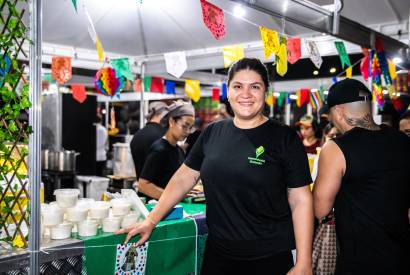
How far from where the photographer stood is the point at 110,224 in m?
2.07

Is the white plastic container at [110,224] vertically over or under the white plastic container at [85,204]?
under

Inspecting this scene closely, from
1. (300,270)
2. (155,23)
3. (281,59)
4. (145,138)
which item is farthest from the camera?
(155,23)

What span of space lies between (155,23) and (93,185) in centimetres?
265

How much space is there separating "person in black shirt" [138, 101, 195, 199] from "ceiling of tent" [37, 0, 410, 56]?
1.53 metres

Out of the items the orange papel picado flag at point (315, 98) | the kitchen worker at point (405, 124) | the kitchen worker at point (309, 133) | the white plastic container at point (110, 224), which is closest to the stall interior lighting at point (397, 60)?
the kitchen worker at point (309, 133)

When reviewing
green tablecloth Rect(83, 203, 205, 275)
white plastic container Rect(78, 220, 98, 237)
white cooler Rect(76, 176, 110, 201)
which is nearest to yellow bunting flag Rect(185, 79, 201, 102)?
white cooler Rect(76, 176, 110, 201)

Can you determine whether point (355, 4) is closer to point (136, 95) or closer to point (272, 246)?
point (272, 246)

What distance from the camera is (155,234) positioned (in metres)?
2.23

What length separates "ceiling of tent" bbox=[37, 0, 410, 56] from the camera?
4.97 meters

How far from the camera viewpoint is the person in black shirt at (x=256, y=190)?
1752 mm

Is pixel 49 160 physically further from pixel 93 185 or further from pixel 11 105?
pixel 11 105

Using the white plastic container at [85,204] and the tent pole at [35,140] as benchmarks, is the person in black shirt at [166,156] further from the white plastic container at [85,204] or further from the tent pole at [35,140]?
the tent pole at [35,140]

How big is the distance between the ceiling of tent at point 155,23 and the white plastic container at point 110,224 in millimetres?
2818

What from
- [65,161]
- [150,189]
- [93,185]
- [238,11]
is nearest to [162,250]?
[150,189]
